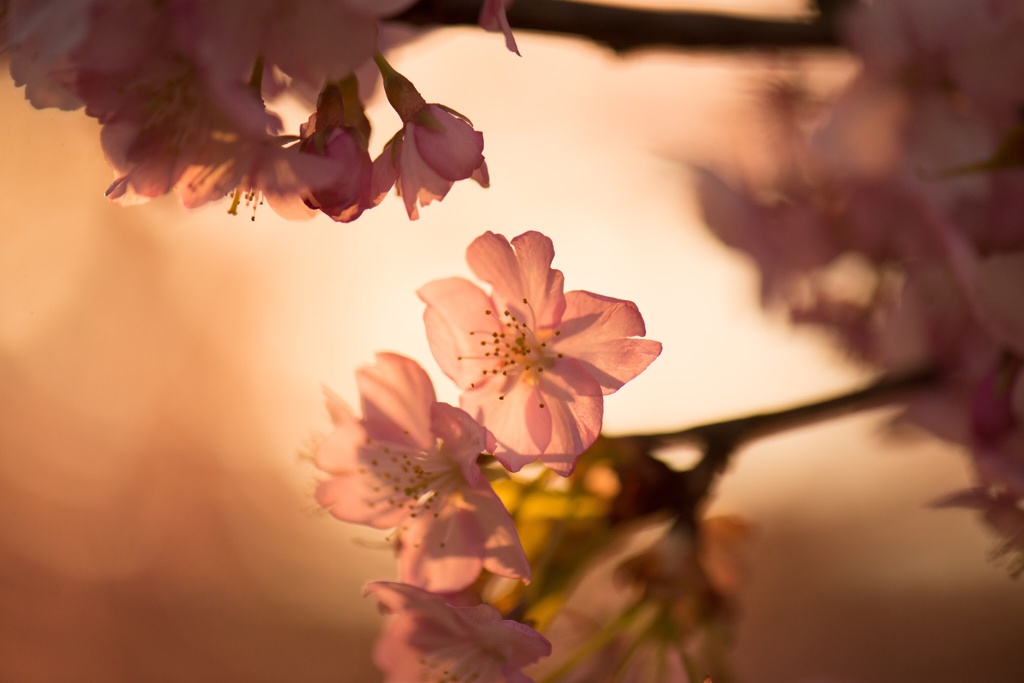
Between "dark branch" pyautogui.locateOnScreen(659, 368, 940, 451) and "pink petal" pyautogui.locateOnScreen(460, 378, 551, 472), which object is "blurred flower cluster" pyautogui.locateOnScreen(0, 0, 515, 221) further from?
"dark branch" pyautogui.locateOnScreen(659, 368, 940, 451)

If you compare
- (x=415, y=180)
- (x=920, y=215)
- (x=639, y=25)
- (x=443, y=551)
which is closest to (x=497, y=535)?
(x=443, y=551)

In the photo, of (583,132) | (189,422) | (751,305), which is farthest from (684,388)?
(189,422)

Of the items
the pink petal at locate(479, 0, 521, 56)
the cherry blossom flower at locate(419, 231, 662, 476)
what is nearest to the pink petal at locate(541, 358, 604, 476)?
the cherry blossom flower at locate(419, 231, 662, 476)

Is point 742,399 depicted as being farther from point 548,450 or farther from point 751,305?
point 548,450

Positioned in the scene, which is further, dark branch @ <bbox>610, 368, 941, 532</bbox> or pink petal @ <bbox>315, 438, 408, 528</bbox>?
dark branch @ <bbox>610, 368, 941, 532</bbox>

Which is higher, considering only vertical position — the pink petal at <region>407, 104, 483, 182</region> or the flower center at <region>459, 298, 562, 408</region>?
the pink petal at <region>407, 104, 483, 182</region>

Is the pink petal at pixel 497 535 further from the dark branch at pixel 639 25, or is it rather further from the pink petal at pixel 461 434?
the dark branch at pixel 639 25

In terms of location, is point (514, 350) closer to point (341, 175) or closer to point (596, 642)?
point (341, 175)
